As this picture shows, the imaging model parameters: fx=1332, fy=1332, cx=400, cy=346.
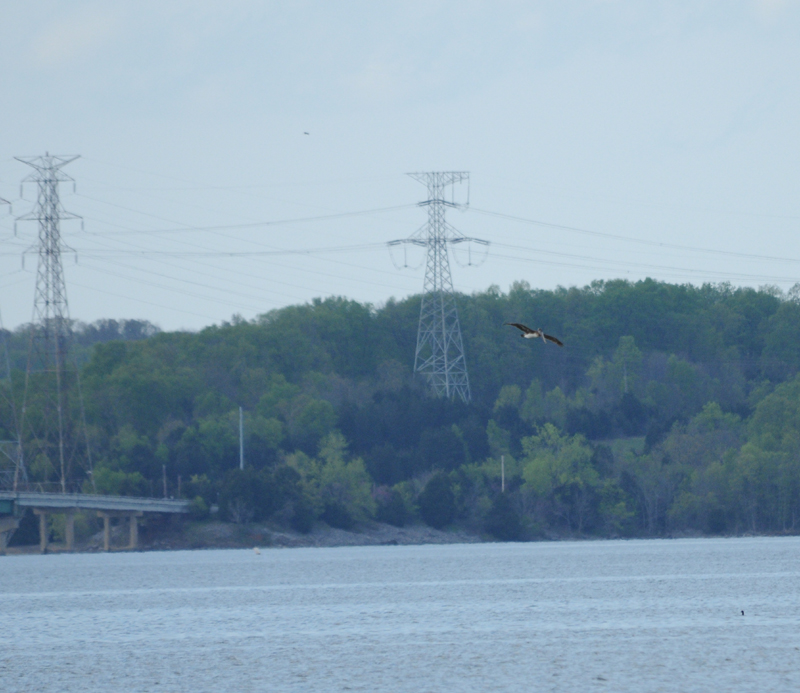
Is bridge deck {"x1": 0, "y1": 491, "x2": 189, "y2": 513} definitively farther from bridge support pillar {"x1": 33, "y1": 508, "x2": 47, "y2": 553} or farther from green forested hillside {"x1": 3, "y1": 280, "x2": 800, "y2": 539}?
green forested hillside {"x1": 3, "y1": 280, "x2": 800, "y2": 539}

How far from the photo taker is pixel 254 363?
514ft

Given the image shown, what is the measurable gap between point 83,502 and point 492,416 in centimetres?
5143

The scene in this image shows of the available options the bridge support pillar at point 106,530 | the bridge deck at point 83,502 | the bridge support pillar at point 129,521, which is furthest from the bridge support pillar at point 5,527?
the bridge support pillar at point 106,530

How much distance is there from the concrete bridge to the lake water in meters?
12.5

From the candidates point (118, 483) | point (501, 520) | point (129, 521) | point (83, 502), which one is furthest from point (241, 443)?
point (501, 520)

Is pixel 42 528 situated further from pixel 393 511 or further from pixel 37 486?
pixel 393 511

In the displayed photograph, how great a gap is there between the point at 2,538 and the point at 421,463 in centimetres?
4429

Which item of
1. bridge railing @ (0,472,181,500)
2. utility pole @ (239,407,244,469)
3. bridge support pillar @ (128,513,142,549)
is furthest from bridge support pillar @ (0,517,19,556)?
utility pole @ (239,407,244,469)

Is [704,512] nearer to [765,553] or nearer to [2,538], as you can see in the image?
[765,553]

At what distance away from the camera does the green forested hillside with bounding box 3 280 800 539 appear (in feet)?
440

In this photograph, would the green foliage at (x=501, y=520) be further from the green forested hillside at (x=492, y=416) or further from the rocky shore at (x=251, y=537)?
the rocky shore at (x=251, y=537)

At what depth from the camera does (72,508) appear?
377 feet

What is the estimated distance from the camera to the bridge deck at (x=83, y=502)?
111m

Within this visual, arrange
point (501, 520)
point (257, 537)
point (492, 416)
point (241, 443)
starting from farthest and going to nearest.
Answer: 1. point (492, 416)
2. point (501, 520)
3. point (241, 443)
4. point (257, 537)
